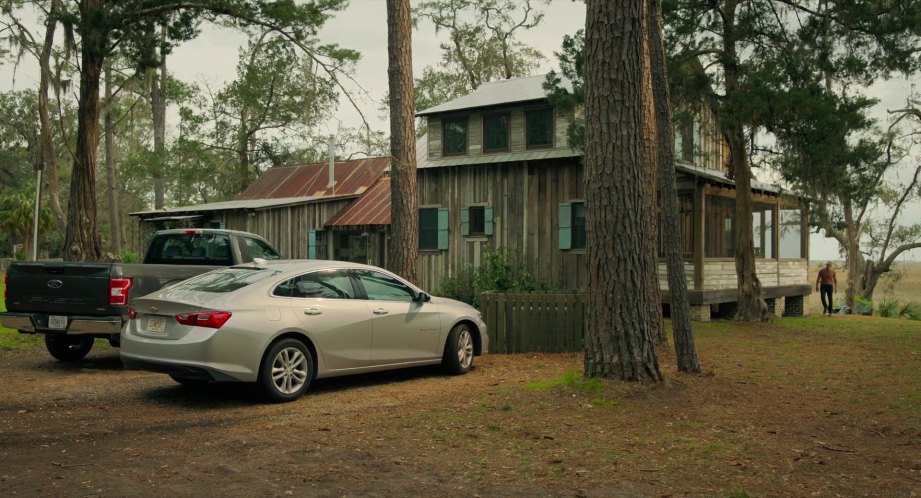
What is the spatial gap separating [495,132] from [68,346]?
15530mm

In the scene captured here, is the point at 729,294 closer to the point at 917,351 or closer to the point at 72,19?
the point at 917,351

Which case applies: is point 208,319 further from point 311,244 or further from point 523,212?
point 311,244

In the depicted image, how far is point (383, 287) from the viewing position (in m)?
10.4

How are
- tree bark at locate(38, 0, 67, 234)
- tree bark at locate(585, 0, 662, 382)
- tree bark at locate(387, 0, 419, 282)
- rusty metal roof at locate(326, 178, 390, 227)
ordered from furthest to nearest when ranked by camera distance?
rusty metal roof at locate(326, 178, 390, 227), tree bark at locate(38, 0, 67, 234), tree bark at locate(387, 0, 419, 282), tree bark at locate(585, 0, 662, 382)

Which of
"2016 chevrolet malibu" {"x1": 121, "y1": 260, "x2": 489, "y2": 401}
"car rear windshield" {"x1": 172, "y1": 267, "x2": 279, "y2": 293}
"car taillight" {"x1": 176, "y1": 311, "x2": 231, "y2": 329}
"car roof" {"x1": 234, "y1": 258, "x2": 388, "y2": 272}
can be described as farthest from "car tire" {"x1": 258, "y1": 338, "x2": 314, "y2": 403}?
"car roof" {"x1": 234, "y1": 258, "x2": 388, "y2": 272}

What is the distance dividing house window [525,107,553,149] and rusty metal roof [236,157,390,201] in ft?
30.7

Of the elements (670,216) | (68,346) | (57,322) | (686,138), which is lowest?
(68,346)

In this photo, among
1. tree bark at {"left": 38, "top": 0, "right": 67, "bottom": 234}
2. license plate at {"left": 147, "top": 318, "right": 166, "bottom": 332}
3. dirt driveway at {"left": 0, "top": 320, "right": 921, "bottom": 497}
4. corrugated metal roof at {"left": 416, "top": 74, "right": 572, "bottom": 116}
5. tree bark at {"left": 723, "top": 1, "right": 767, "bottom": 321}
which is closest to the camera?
dirt driveway at {"left": 0, "top": 320, "right": 921, "bottom": 497}

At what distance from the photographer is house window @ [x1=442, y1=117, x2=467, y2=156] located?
26.1 meters

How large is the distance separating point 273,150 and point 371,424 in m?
40.6

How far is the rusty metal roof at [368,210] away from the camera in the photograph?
29203mm

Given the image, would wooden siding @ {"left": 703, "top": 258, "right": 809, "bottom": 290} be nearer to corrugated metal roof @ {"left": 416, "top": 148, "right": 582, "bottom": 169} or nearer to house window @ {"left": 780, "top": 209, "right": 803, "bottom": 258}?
house window @ {"left": 780, "top": 209, "right": 803, "bottom": 258}

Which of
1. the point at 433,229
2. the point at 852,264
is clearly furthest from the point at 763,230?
the point at 852,264

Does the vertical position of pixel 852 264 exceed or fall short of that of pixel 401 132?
it falls short
